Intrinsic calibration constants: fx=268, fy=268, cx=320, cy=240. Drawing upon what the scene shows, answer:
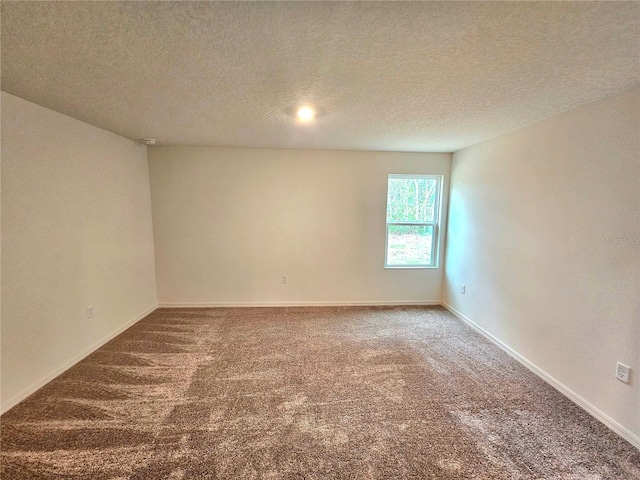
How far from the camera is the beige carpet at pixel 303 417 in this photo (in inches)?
58.7

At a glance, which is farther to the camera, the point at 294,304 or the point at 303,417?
the point at 294,304

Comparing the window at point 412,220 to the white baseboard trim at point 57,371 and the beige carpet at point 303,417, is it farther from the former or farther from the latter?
the white baseboard trim at point 57,371

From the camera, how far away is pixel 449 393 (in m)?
2.10

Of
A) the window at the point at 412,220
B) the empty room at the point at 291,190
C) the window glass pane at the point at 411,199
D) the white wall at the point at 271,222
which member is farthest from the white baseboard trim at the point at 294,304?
the window glass pane at the point at 411,199

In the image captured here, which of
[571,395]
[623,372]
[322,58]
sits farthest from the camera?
[571,395]

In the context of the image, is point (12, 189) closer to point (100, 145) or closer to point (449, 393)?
point (100, 145)

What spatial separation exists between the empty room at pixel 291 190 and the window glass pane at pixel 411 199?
0.40m

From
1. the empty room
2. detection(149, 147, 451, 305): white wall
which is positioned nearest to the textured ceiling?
the empty room

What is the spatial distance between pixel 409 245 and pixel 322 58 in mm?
3142

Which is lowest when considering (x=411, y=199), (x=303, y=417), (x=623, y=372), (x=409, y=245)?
(x=303, y=417)

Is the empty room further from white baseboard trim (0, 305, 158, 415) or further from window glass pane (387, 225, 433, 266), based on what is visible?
window glass pane (387, 225, 433, 266)

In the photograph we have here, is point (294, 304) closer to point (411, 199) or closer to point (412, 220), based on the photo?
point (412, 220)

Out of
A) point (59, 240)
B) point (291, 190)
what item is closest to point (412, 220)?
point (291, 190)

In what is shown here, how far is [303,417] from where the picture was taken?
184 centimetres
